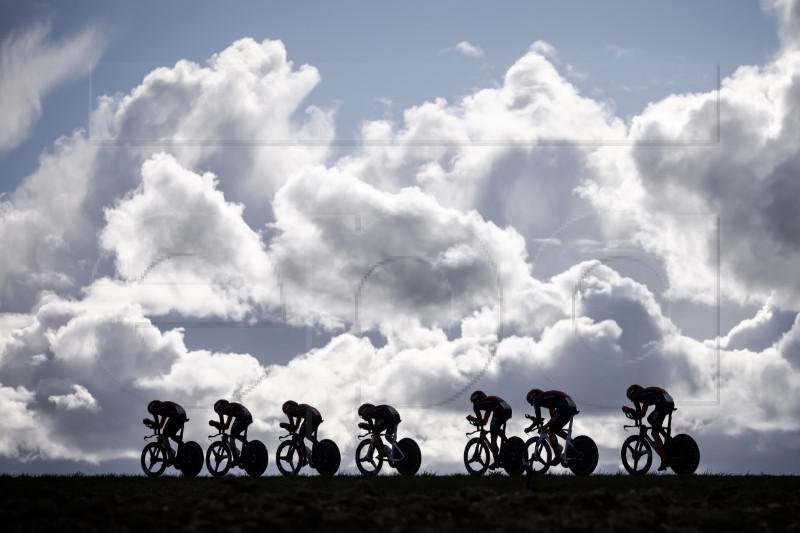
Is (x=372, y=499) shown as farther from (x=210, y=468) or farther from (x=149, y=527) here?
(x=210, y=468)

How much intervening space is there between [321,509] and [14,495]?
25.4 ft

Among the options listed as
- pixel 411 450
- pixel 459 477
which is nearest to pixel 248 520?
pixel 459 477

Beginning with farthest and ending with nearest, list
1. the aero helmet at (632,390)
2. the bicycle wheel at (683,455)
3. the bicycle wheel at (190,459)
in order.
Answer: the bicycle wheel at (190,459), the aero helmet at (632,390), the bicycle wheel at (683,455)

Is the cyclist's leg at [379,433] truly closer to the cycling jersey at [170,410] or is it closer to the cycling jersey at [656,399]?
the cycling jersey at [170,410]

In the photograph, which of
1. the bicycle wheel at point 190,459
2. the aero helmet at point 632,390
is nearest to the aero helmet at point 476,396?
the aero helmet at point 632,390

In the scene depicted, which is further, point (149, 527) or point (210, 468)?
point (210, 468)

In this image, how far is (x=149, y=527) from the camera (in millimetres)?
20891

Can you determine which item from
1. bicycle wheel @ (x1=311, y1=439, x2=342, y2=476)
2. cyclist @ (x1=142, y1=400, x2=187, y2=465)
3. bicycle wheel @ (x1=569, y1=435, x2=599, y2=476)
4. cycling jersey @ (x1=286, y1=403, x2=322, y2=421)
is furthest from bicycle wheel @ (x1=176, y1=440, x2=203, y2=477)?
bicycle wheel @ (x1=569, y1=435, x2=599, y2=476)

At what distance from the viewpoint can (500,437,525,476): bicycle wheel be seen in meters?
31.7

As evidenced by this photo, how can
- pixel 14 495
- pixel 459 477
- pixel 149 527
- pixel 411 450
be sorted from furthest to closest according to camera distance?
1. pixel 411 450
2. pixel 459 477
3. pixel 14 495
4. pixel 149 527

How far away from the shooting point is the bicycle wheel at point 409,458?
32.3 m

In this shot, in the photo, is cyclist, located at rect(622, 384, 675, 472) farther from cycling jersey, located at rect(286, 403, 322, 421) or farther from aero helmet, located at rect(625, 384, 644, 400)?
cycling jersey, located at rect(286, 403, 322, 421)

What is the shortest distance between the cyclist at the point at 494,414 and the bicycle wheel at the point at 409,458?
6.14 ft

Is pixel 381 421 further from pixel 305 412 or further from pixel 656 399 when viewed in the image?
pixel 656 399
